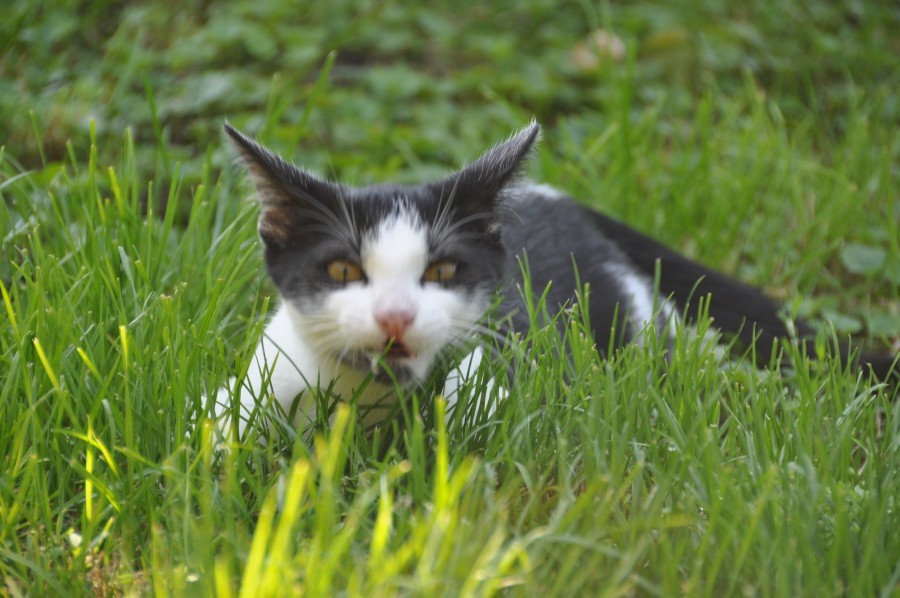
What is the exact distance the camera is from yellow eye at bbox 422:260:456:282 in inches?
75.2

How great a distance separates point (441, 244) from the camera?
6.33 feet

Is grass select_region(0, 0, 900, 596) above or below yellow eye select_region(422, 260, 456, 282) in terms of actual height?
below

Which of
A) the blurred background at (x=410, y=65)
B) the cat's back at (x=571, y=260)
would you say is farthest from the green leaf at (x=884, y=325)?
the blurred background at (x=410, y=65)

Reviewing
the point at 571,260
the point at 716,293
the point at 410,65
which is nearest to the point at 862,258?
the point at 716,293

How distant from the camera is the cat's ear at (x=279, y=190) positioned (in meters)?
1.91

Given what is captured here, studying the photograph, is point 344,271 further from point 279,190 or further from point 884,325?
point 884,325

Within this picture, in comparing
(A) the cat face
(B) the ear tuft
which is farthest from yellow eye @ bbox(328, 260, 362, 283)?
(B) the ear tuft

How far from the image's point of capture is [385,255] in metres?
1.85

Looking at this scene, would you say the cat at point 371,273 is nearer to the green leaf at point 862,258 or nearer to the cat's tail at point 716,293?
the cat's tail at point 716,293

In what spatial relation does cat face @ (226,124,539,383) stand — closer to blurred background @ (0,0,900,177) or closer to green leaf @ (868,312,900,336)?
green leaf @ (868,312,900,336)

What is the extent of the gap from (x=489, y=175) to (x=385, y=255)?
0.30 m

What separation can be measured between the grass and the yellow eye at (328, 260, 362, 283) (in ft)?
0.87

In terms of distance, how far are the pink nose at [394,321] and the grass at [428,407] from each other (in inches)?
6.5

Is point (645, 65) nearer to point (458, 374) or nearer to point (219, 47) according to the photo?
point (219, 47)
